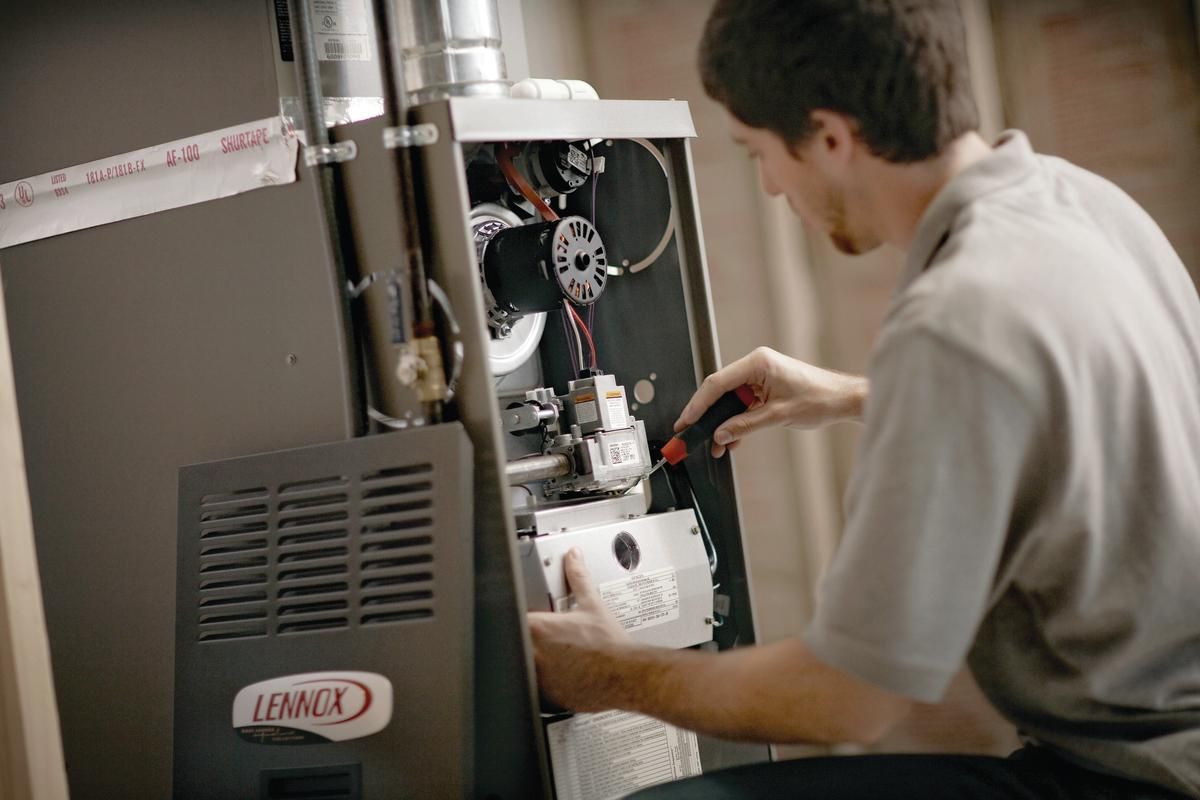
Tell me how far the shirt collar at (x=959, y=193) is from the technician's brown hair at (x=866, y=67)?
5cm

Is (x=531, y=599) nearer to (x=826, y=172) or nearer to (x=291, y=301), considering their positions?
(x=291, y=301)

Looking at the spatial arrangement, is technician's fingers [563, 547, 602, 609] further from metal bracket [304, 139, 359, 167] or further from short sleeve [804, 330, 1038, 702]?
metal bracket [304, 139, 359, 167]

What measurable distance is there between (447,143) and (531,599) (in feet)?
1.74

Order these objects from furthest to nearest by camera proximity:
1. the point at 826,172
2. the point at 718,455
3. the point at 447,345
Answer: the point at 718,455, the point at 447,345, the point at 826,172

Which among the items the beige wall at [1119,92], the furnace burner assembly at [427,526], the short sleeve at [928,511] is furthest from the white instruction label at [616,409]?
the beige wall at [1119,92]

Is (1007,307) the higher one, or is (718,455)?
(1007,307)

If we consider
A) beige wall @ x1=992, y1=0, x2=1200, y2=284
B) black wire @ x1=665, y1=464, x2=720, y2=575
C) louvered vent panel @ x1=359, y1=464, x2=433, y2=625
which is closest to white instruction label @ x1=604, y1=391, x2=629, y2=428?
black wire @ x1=665, y1=464, x2=720, y2=575

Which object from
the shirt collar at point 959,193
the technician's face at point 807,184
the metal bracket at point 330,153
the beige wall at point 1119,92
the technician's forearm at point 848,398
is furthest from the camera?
the beige wall at point 1119,92

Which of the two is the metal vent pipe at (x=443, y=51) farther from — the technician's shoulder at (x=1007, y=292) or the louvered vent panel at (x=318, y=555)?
the technician's shoulder at (x=1007, y=292)

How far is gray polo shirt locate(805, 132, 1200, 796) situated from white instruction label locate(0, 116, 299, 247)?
2.38 feet

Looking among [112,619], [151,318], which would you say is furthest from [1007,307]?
[112,619]

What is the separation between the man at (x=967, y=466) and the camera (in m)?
0.91

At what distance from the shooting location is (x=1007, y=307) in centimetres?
91

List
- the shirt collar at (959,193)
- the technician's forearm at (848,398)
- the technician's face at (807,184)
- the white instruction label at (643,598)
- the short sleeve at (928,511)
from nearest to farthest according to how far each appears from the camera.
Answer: the short sleeve at (928,511), the shirt collar at (959,193), the technician's face at (807,184), the white instruction label at (643,598), the technician's forearm at (848,398)
